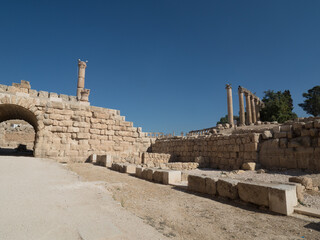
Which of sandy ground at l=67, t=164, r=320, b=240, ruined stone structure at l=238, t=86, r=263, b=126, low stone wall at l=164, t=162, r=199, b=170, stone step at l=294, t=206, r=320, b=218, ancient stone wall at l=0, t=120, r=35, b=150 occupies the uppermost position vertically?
ruined stone structure at l=238, t=86, r=263, b=126

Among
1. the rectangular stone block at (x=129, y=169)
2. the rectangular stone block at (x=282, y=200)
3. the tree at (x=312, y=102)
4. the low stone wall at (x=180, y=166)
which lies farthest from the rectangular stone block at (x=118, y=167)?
the tree at (x=312, y=102)

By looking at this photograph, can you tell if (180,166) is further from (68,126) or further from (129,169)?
(68,126)

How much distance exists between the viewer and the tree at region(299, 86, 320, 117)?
38.0 metres

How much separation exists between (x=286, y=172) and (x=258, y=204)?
480 centimetres

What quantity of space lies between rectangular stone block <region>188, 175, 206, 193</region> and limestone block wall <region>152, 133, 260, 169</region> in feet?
18.1

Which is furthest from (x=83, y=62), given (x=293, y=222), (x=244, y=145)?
(x=293, y=222)

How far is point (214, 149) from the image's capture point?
11734 mm

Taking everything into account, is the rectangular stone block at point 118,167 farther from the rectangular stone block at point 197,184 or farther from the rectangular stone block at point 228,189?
the rectangular stone block at point 228,189

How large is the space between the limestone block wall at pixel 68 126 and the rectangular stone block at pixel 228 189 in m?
7.91

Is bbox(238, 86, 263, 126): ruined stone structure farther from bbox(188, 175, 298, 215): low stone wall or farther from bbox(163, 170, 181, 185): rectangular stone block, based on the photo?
bbox(188, 175, 298, 215): low stone wall

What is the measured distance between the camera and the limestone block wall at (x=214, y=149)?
9704 millimetres

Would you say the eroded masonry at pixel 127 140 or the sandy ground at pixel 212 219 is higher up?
the eroded masonry at pixel 127 140

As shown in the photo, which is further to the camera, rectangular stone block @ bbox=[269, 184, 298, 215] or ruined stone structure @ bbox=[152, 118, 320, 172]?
ruined stone structure @ bbox=[152, 118, 320, 172]

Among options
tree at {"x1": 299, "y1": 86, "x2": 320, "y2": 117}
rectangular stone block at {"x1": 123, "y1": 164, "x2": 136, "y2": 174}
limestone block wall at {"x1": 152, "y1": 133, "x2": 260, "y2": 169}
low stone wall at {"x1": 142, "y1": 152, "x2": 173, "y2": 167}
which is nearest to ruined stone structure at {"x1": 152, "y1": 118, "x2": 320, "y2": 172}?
limestone block wall at {"x1": 152, "y1": 133, "x2": 260, "y2": 169}
